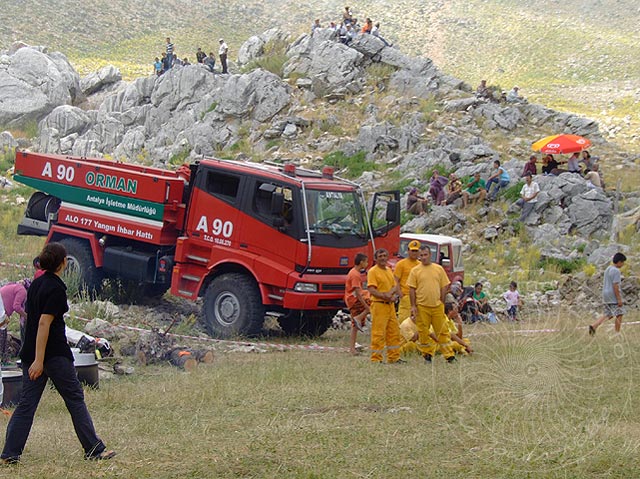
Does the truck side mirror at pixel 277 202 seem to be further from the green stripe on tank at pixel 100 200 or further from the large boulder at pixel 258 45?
the large boulder at pixel 258 45

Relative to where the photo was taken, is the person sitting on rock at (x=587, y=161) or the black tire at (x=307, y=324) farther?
the person sitting on rock at (x=587, y=161)

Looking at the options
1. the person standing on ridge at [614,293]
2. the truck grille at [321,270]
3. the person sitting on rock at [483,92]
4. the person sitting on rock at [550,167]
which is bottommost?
the truck grille at [321,270]

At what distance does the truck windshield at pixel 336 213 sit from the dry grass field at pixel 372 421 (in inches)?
134

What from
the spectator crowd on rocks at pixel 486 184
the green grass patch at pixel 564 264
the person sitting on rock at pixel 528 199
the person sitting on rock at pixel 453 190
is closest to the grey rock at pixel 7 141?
the spectator crowd on rocks at pixel 486 184

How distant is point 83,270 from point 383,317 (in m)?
6.42

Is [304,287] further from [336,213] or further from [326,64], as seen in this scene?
[326,64]

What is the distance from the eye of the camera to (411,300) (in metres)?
12.1

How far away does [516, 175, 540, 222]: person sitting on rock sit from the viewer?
2510cm

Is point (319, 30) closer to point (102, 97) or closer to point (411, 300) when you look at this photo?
point (102, 97)

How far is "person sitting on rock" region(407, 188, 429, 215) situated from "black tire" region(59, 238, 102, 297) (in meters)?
11.8

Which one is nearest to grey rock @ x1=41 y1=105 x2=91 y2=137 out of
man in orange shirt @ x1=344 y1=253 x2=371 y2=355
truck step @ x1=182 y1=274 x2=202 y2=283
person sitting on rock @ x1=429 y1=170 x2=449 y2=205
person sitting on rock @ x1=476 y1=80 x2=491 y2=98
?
person sitting on rock @ x1=476 y1=80 x2=491 y2=98

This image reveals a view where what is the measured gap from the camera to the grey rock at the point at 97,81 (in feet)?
135

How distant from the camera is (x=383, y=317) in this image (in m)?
12.3

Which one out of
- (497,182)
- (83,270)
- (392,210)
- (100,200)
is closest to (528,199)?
(497,182)
